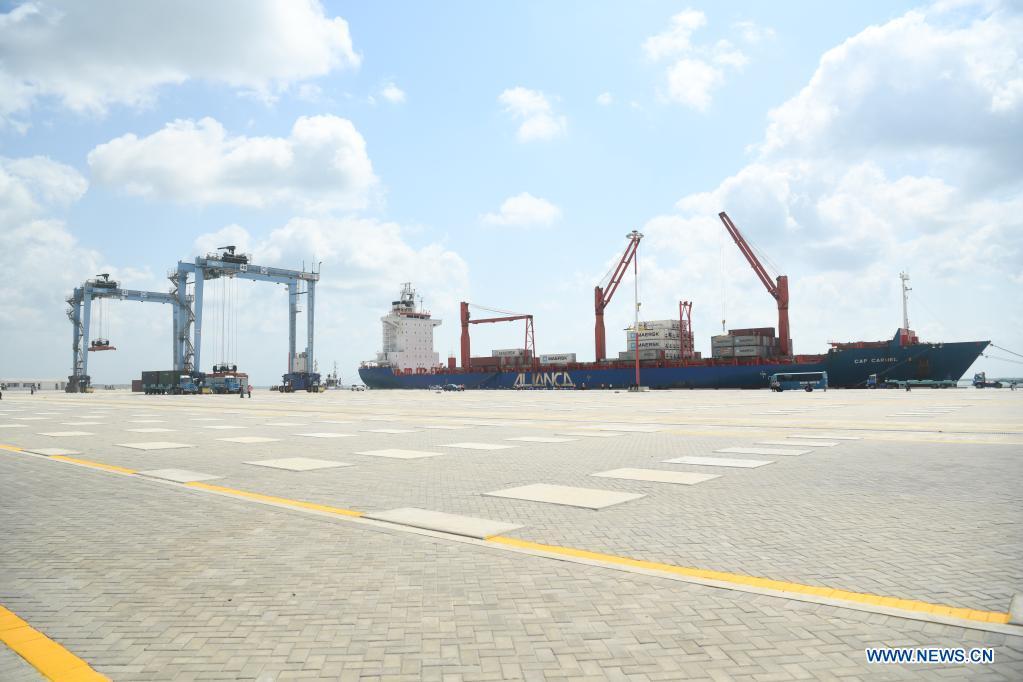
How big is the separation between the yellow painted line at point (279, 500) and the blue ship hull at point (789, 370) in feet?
193

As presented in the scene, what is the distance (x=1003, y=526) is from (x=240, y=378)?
69.5m

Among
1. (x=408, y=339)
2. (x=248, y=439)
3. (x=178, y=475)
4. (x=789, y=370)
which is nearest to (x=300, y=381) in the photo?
(x=408, y=339)

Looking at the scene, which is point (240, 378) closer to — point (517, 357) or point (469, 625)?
point (517, 357)

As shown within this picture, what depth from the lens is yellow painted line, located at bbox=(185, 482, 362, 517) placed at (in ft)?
21.9

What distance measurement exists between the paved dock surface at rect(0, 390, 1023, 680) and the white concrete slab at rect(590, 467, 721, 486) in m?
0.06

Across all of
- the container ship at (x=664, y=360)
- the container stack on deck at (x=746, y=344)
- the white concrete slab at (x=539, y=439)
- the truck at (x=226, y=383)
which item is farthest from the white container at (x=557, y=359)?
the white concrete slab at (x=539, y=439)

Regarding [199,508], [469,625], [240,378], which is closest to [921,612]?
[469,625]

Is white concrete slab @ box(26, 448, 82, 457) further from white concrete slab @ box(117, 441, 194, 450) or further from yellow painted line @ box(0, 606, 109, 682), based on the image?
yellow painted line @ box(0, 606, 109, 682)

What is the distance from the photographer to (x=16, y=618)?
370 cm

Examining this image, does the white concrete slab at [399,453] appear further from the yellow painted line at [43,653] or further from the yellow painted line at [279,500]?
the yellow painted line at [43,653]

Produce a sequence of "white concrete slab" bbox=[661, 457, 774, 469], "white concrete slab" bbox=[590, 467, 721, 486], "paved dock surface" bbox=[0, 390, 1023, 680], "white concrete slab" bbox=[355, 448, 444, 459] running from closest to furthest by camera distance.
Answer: "paved dock surface" bbox=[0, 390, 1023, 680] < "white concrete slab" bbox=[590, 467, 721, 486] < "white concrete slab" bbox=[661, 457, 774, 469] < "white concrete slab" bbox=[355, 448, 444, 459]

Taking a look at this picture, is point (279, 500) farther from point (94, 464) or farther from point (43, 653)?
point (94, 464)

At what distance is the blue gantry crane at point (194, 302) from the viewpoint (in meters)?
69.1

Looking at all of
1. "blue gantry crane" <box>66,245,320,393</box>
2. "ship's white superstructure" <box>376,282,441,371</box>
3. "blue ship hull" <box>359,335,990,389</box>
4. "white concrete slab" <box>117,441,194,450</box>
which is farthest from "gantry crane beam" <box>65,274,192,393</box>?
"white concrete slab" <box>117,441,194,450</box>
